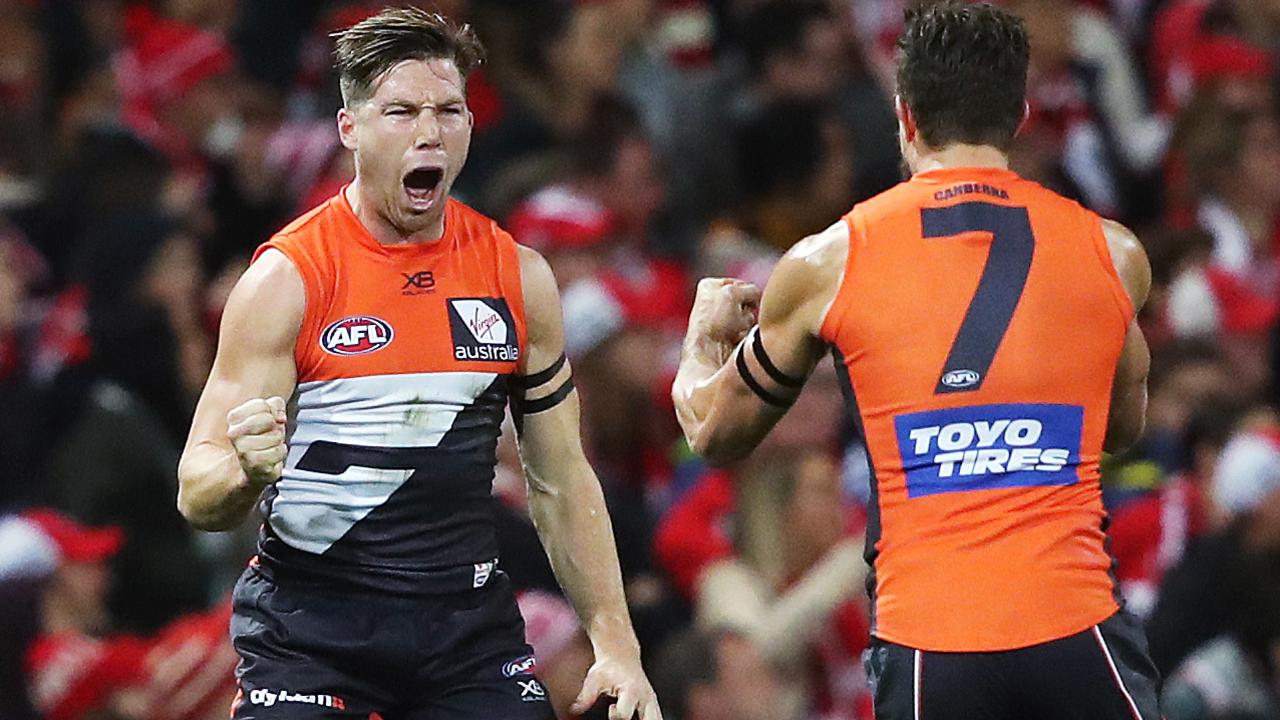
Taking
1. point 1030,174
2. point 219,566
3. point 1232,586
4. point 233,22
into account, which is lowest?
point 1232,586

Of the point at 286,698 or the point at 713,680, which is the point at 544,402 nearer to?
the point at 286,698

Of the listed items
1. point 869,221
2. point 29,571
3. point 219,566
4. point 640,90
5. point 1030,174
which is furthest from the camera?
point 640,90

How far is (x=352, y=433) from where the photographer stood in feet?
18.9

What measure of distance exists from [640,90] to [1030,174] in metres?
2.12

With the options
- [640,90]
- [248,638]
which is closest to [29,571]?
[248,638]

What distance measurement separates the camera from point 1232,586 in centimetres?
873

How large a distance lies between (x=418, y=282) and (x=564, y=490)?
64 cm

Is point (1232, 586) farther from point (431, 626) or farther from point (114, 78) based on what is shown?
point (114, 78)

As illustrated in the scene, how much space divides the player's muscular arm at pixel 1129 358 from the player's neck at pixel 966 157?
0.28 metres

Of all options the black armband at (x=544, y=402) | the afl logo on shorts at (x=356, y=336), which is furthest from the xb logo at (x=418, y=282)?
the black armband at (x=544, y=402)

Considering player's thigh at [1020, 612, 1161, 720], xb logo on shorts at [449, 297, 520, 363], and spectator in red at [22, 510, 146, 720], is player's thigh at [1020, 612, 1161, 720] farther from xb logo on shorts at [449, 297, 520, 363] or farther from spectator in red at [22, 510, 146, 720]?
spectator in red at [22, 510, 146, 720]

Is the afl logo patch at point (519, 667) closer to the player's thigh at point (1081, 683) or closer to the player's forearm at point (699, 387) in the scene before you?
the player's forearm at point (699, 387)

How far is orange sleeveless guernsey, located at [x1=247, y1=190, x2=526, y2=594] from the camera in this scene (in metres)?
5.76

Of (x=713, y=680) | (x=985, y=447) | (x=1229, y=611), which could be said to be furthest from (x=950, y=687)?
(x=1229, y=611)
